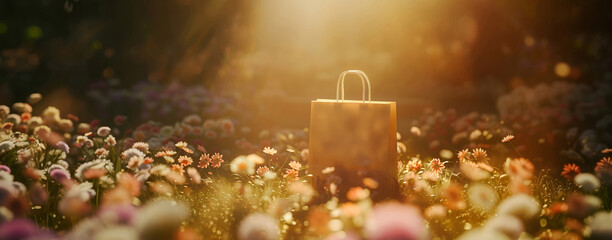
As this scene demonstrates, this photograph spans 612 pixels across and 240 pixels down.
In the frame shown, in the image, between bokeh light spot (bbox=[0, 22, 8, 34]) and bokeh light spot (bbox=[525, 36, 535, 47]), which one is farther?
bokeh light spot (bbox=[525, 36, 535, 47])

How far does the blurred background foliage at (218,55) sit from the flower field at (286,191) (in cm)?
124

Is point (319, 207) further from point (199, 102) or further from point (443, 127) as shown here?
point (199, 102)

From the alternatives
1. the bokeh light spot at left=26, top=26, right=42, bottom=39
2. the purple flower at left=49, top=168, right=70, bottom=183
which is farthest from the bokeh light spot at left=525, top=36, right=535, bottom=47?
the bokeh light spot at left=26, top=26, right=42, bottom=39

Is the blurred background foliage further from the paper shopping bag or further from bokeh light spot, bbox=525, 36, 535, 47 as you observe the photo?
the paper shopping bag

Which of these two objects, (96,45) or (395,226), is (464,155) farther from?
(96,45)

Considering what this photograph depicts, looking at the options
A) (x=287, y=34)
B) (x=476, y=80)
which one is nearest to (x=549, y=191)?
(x=476, y=80)

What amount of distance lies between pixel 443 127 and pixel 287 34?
5.22 metres

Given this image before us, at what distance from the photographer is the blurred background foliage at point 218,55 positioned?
5.61 metres

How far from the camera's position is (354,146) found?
9.20 feet

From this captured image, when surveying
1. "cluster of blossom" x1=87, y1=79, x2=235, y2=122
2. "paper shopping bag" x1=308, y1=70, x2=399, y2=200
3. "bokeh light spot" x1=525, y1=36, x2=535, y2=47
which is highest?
"bokeh light spot" x1=525, y1=36, x2=535, y2=47

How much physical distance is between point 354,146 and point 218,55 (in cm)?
351

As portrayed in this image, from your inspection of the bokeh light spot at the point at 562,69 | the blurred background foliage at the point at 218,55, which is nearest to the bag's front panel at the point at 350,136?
the blurred background foliage at the point at 218,55

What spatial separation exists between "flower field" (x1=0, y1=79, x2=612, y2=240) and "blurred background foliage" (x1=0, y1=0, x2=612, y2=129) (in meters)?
1.24

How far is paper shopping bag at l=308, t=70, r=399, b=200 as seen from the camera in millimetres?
2740
